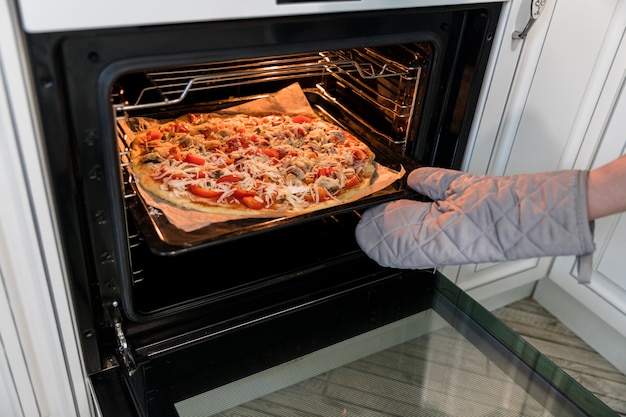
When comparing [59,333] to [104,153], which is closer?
[104,153]

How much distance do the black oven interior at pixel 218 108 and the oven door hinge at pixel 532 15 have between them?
3.0 inches

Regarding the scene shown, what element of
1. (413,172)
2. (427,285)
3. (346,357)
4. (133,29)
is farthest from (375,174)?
(133,29)

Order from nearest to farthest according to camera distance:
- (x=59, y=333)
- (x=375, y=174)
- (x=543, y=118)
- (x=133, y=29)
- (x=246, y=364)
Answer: (x=133, y=29)
(x=59, y=333)
(x=246, y=364)
(x=375, y=174)
(x=543, y=118)

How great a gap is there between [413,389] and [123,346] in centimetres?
51

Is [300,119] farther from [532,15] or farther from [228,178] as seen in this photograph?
[532,15]

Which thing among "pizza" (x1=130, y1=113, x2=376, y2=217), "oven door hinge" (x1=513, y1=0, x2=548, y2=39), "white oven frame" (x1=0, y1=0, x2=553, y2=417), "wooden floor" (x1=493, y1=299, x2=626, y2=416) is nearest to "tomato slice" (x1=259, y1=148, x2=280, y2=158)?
"pizza" (x1=130, y1=113, x2=376, y2=217)

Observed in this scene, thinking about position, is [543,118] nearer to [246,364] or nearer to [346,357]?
[346,357]

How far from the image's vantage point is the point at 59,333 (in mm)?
936

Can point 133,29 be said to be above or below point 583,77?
above

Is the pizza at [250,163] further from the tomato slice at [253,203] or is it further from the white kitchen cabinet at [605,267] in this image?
the white kitchen cabinet at [605,267]

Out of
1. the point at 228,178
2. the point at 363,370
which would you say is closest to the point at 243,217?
the point at 228,178

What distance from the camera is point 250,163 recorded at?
3.86ft

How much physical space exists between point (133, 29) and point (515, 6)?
2.28 ft

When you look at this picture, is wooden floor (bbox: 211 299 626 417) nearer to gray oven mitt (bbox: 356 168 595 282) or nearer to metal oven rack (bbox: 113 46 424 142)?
gray oven mitt (bbox: 356 168 595 282)
